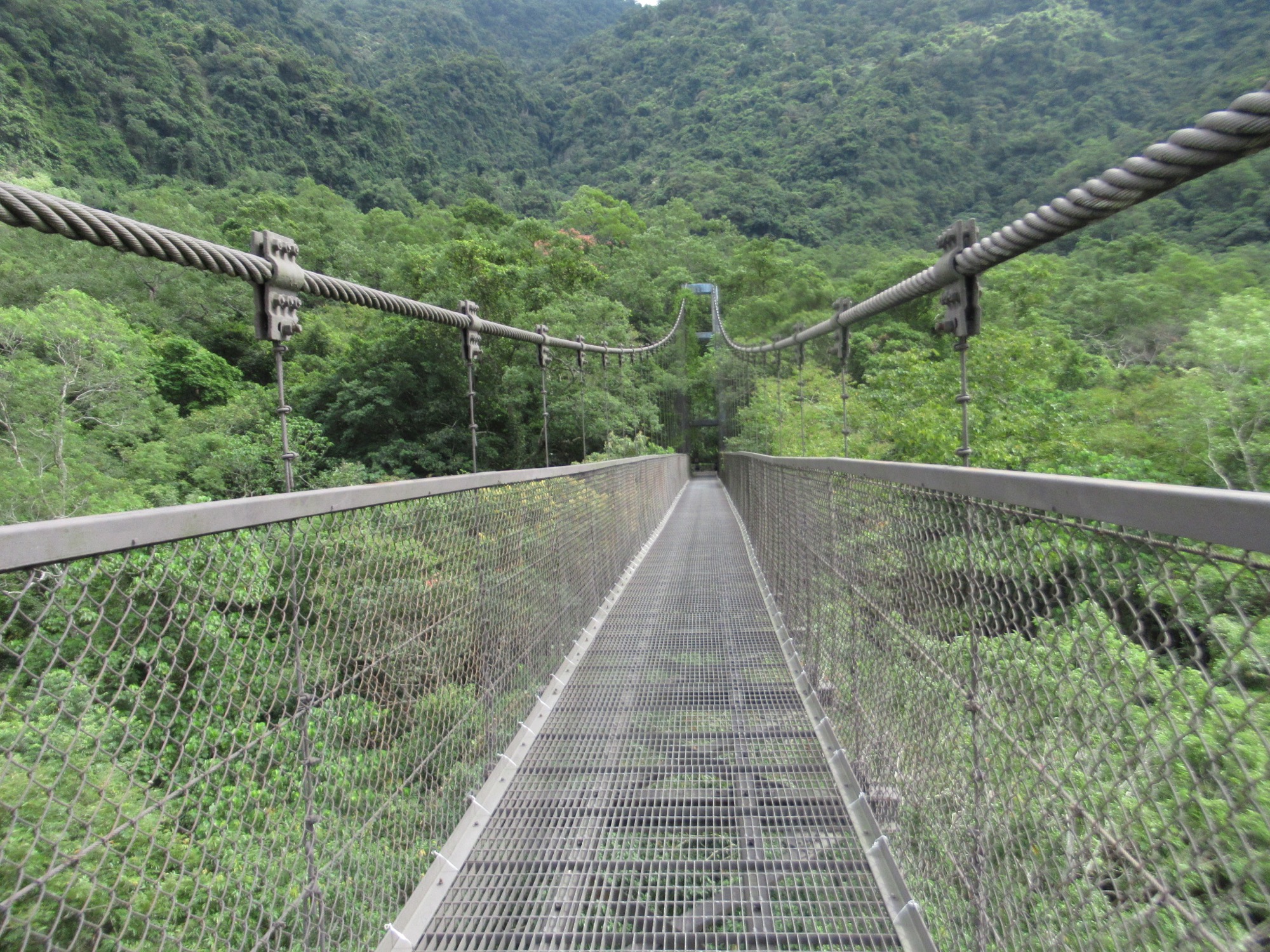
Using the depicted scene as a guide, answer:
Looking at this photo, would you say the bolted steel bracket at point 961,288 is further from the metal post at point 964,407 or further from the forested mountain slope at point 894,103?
the forested mountain slope at point 894,103

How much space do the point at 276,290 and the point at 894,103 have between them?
60013mm

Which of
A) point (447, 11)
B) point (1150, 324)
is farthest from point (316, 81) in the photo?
point (1150, 324)

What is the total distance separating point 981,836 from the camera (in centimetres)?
124

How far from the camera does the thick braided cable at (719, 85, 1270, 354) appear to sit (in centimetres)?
89

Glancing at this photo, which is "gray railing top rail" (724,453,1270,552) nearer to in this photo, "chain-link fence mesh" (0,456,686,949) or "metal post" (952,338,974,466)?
"metal post" (952,338,974,466)

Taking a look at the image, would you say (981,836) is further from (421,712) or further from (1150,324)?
(1150,324)

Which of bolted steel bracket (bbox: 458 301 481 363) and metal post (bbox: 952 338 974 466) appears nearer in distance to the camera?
metal post (bbox: 952 338 974 466)

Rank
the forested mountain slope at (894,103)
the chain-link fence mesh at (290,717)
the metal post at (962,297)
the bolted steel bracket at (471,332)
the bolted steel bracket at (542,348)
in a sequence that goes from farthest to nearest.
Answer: the forested mountain slope at (894,103) < the bolted steel bracket at (542,348) < the bolted steel bracket at (471,332) < the metal post at (962,297) < the chain-link fence mesh at (290,717)

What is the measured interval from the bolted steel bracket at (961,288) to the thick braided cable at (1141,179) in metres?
0.01

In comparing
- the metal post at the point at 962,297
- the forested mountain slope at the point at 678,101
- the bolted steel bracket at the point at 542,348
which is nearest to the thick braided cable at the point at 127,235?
the metal post at the point at 962,297

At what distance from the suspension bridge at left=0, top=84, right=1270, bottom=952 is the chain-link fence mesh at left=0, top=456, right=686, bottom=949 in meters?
0.01

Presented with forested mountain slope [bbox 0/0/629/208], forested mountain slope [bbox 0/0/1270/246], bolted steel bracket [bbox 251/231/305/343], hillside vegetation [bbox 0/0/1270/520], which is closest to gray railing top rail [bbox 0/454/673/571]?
bolted steel bracket [bbox 251/231/305/343]

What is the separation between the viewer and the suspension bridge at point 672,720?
75cm

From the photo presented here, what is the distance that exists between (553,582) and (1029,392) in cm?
1548
